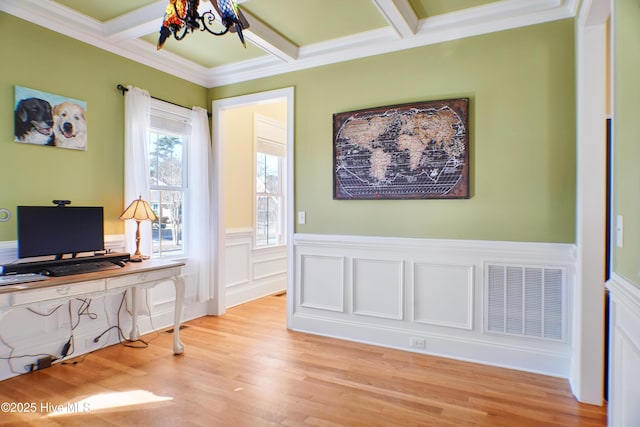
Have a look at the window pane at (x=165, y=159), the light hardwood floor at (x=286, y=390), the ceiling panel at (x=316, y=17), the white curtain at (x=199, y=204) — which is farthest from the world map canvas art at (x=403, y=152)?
the window pane at (x=165, y=159)

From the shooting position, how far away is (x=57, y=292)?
96.7 inches

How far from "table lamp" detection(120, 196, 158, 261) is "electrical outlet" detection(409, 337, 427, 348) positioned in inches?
97.4

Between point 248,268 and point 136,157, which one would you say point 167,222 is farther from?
point 248,268

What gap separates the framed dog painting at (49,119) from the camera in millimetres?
2830

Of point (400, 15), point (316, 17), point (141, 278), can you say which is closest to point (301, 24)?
point (316, 17)

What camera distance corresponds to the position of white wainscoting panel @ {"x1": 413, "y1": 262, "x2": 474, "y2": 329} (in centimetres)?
312

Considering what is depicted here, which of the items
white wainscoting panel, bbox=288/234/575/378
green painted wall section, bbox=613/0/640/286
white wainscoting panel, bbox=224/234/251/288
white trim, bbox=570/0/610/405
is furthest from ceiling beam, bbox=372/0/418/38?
white wainscoting panel, bbox=224/234/251/288

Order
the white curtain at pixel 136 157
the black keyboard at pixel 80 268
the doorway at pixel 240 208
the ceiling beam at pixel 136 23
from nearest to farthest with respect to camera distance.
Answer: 1. the black keyboard at pixel 80 268
2. the ceiling beam at pixel 136 23
3. the white curtain at pixel 136 157
4. the doorway at pixel 240 208

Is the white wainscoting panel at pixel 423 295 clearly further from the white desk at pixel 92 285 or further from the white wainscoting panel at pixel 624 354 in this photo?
the white wainscoting panel at pixel 624 354

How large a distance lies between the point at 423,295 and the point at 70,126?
331 centimetres

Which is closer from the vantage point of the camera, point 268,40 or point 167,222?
point 268,40

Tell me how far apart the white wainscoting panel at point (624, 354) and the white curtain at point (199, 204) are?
363 cm

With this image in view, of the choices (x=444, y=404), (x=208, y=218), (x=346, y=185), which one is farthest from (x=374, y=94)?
(x=444, y=404)

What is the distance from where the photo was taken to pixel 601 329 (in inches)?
94.6
